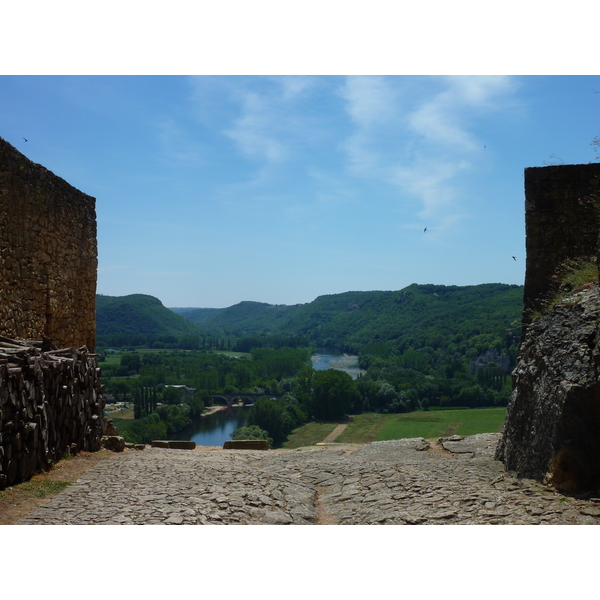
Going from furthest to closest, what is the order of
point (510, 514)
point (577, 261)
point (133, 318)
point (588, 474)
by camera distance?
point (133, 318) → point (577, 261) → point (588, 474) → point (510, 514)

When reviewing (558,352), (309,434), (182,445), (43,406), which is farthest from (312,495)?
(309,434)

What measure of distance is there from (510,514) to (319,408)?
5518 cm

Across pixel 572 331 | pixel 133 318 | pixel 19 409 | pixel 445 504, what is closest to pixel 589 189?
pixel 572 331

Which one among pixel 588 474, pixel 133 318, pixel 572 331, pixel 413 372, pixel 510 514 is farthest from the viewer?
pixel 133 318

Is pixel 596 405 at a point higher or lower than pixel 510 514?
higher

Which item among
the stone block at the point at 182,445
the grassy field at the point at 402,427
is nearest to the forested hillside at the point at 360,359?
the grassy field at the point at 402,427

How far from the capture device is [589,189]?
8188 millimetres

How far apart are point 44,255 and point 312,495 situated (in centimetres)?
574

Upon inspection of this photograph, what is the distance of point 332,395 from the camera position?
57344 mm

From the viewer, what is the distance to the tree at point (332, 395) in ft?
188

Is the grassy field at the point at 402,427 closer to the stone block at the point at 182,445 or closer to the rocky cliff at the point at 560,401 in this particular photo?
the stone block at the point at 182,445

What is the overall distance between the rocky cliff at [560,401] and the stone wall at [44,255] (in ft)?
22.7

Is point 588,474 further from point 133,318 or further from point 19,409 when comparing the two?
point 133,318

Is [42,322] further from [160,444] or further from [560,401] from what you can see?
[560,401]
